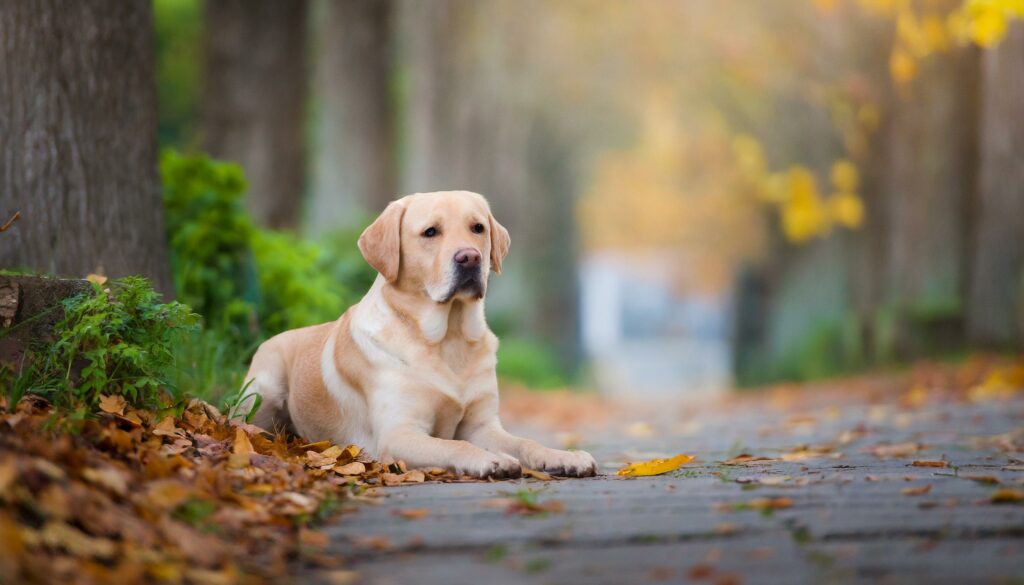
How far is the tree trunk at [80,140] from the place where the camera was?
18.1ft

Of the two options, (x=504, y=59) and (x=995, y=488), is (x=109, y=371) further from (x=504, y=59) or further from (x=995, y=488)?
(x=504, y=59)

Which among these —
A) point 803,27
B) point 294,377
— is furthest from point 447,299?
point 803,27

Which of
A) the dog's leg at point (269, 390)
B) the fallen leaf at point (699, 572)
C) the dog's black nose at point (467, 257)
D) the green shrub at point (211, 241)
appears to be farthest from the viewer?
the green shrub at point (211, 241)

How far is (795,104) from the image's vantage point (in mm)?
18250

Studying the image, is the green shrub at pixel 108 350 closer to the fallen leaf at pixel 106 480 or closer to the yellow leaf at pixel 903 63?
the fallen leaf at pixel 106 480

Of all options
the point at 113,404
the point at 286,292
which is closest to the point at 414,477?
the point at 113,404

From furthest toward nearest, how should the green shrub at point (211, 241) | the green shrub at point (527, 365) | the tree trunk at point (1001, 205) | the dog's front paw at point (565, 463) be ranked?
the green shrub at point (527, 365), the tree trunk at point (1001, 205), the green shrub at point (211, 241), the dog's front paw at point (565, 463)

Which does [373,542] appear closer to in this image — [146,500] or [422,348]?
[146,500]

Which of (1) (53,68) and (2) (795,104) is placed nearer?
(1) (53,68)

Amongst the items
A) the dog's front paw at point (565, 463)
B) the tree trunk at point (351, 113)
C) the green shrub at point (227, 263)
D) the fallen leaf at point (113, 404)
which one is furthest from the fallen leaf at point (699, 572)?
the tree trunk at point (351, 113)

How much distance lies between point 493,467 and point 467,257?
97cm

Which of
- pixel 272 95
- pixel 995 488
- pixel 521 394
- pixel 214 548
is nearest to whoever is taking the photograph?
pixel 214 548

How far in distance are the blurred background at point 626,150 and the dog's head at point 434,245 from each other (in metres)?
1.58

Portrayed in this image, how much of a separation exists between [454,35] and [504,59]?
1127 millimetres
